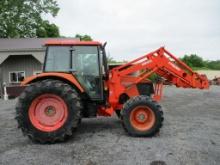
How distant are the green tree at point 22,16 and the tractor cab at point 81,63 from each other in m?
22.8

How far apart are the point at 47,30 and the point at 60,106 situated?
27.7 m

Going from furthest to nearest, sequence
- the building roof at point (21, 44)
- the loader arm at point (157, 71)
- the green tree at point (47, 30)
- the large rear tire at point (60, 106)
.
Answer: the green tree at point (47, 30)
the building roof at point (21, 44)
the loader arm at point (157, 71)
the large rear tire at point (60, 106)

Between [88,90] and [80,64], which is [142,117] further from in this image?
[80,64]

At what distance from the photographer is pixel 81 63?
654 cm

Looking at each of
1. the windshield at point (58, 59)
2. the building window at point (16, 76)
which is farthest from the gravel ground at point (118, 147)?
the building window at point (16, 76)

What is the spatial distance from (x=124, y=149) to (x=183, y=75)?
2.79 metres

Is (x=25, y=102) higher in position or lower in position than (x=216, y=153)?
higher

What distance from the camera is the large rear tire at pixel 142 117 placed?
629 cm

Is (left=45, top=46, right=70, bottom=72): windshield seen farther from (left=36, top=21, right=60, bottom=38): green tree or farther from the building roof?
(left=36, top=21, right=60, bottom=38): green tree

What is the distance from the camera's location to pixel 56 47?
6633mm

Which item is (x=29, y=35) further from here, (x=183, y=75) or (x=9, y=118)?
(x=183, y=75)

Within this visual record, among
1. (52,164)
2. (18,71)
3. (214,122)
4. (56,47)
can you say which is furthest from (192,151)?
(18,71)

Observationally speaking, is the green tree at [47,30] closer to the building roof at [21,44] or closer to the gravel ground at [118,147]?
→ the building roof at [21,44]

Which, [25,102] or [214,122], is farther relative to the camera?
[214,122]
